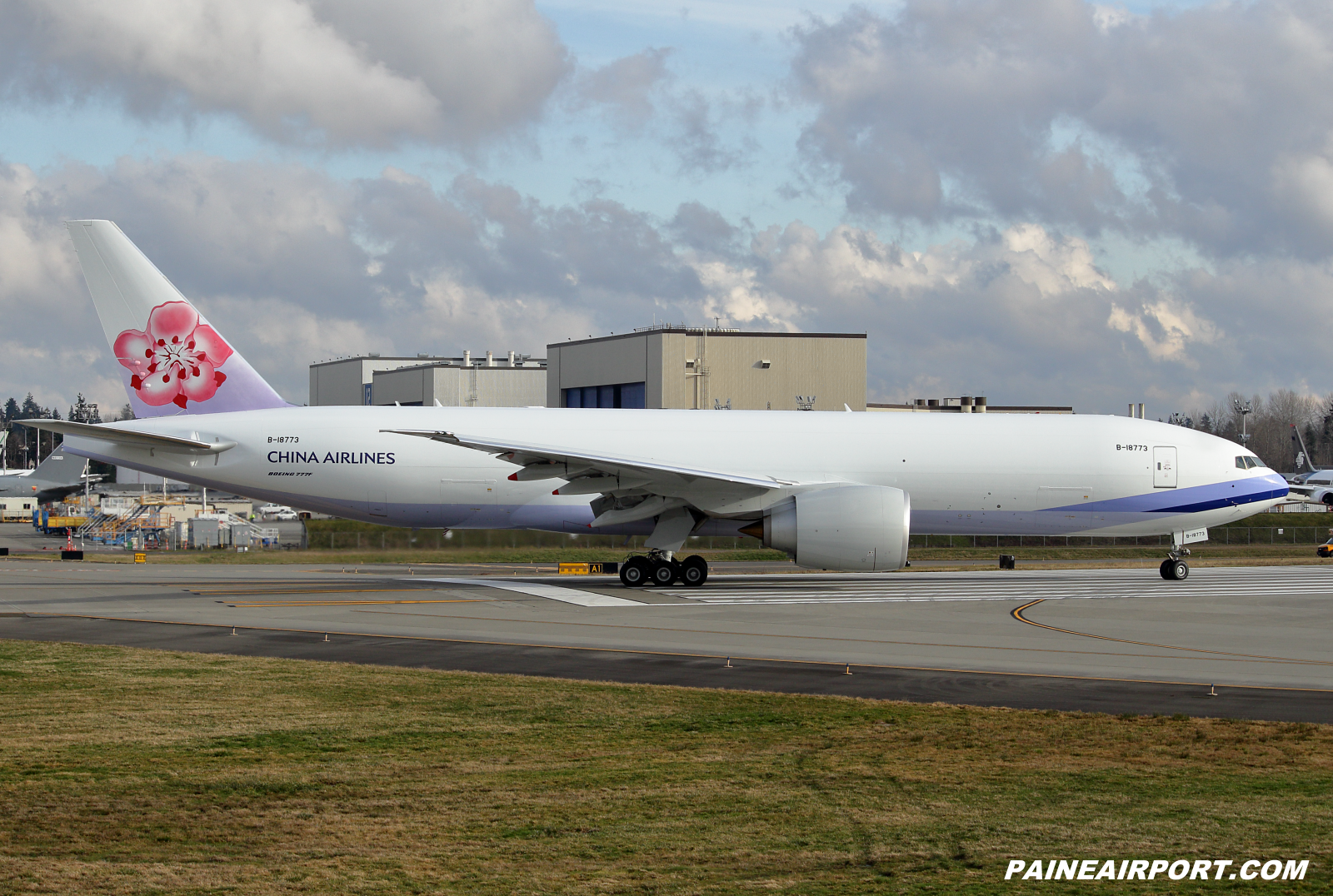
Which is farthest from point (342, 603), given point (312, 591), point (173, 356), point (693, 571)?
point (173, 356)

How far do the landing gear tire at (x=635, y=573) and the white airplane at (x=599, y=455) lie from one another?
0.18 feet

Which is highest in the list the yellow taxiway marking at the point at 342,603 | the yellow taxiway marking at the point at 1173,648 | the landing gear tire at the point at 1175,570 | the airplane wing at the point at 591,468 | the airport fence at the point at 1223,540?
Answer: the airplane wing at the point at 591,468

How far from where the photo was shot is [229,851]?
6.62 meters

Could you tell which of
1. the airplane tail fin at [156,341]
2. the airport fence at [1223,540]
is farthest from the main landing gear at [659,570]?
the airport fence at [1223,540]

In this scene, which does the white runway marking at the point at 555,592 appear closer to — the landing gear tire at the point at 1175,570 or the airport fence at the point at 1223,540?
the landing gear tire at the point at 1175,570

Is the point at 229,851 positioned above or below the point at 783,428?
below

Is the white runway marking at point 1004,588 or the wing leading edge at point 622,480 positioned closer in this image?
the wing leading edge at point 622,480

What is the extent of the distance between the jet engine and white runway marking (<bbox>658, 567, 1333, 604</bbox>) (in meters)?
0.81

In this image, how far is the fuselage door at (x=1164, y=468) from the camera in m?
27.4

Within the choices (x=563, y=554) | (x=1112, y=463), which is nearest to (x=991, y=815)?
(x=1112, y=463)

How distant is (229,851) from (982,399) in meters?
65.1

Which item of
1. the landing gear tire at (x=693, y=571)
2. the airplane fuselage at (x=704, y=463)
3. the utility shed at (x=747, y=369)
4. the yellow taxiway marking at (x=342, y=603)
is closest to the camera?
the yellow taxiway marking at (x=342, y=603)

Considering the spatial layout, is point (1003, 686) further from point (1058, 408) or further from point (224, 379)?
point (1058, 408)

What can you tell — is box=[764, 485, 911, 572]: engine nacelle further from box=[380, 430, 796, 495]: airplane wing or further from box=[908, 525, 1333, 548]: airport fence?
box=[908, 525, 1333, 548]: airport fence
